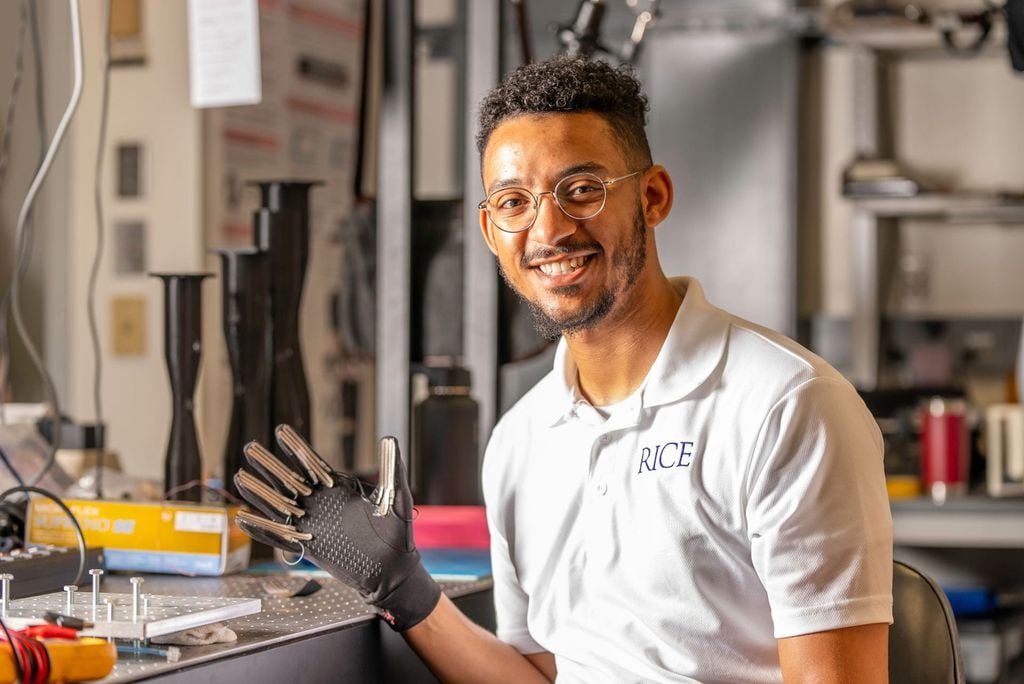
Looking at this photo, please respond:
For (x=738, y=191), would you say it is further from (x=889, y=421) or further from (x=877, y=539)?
(x=877, y=539)

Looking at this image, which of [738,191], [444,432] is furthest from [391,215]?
[738,191]

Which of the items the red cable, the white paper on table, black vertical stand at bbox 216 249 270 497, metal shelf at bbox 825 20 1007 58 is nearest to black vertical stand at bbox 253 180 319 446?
black vertical stand at bbox 216 249 270 497

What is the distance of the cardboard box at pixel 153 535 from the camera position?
5.31ft

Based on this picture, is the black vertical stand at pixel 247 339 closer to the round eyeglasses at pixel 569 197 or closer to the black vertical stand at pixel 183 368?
the black vertical stand at pixel 183 368

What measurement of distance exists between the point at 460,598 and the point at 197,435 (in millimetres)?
442

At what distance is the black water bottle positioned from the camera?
6.38ft

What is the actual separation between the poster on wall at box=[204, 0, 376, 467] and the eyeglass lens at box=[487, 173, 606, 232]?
242cm

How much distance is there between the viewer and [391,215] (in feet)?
6.86

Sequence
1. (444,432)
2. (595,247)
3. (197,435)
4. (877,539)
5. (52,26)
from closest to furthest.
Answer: (877,539), (595,247), (197,435), (444,432), (52,26)

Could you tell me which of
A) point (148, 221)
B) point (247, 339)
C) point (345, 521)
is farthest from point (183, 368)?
point (148, 221)

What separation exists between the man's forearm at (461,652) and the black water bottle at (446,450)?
0.46 m

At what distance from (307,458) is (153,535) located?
1.05ft

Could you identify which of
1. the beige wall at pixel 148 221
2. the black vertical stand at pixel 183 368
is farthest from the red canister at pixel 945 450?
the black vertical stand at pixel 183 368

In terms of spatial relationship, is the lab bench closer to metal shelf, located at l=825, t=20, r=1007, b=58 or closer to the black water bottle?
the black water bottle
